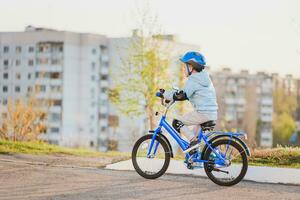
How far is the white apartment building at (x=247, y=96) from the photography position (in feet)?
472

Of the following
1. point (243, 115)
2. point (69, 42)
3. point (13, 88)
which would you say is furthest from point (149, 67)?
point (243, 115)

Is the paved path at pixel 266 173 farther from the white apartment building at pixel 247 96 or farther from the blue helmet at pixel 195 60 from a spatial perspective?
the white apartment building at pixel 247 96

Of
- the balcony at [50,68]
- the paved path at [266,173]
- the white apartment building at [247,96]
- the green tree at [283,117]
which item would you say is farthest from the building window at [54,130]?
the paved path at [266,173]

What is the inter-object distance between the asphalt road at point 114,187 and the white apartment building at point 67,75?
102 meters

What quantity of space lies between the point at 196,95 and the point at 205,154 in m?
0.80

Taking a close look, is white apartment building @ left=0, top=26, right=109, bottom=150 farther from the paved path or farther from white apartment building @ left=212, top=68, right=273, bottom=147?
the paved path

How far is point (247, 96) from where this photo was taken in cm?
14988

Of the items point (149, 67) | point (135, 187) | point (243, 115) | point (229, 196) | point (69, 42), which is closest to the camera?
point (229, 196)

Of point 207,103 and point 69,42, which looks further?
point 69,42

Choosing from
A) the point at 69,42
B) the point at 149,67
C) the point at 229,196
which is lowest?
the point at 229,196

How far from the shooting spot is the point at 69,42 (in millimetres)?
113688

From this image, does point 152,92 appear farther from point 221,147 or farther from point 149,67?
point 221,147

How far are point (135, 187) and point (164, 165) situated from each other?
3.05ft

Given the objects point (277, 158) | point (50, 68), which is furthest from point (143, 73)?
point (50, 68)
